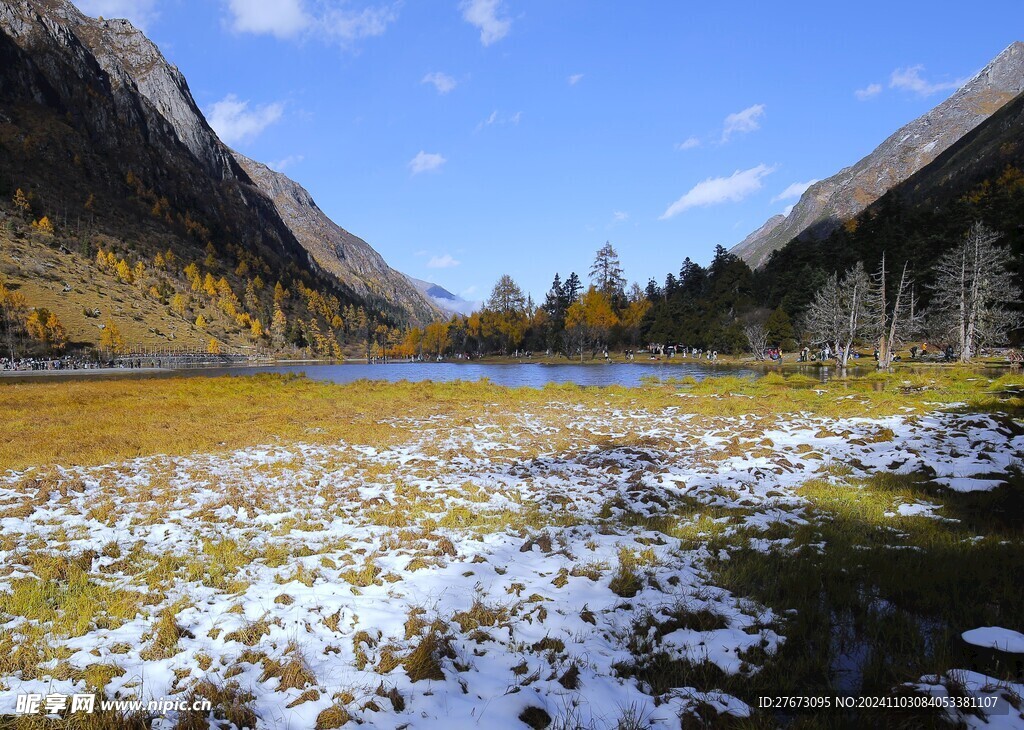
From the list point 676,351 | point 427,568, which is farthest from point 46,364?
point 676,351

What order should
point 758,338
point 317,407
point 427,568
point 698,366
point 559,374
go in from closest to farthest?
1. point 427,568
2. point 317,407
3. point 559,374
4. point 698,366
5. point 758,338

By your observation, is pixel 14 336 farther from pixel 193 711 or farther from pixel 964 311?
pixel 964 311

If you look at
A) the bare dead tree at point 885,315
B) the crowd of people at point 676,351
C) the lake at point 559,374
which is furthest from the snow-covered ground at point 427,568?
the crowd of people at point 676,351

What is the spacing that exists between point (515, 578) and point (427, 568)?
1.23 m

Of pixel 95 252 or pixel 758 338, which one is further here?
pixel 95 252

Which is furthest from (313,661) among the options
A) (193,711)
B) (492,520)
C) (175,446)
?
(175,446)

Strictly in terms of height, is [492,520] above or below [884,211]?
below

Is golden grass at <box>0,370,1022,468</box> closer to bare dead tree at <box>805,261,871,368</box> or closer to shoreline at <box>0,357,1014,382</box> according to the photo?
shoreline at <box>0,357,1014,382</box>

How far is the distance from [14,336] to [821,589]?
14325cm

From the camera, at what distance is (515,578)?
6.23 m

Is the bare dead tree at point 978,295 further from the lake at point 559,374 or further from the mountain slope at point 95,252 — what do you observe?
the mountain slope at point 95,252

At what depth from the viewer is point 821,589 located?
5.68 metres

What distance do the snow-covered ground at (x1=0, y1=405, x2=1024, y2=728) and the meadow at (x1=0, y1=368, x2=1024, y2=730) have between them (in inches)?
1.5

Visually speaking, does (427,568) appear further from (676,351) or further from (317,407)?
(676,351)
